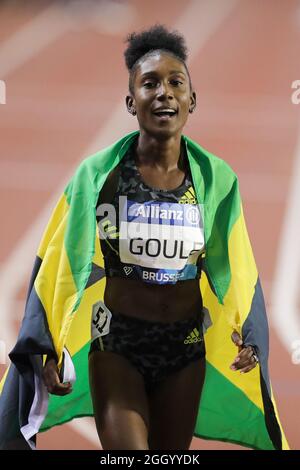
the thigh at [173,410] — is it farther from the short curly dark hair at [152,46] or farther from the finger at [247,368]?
the short curly dark hair at [152,46]

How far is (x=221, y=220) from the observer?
193 centimetres

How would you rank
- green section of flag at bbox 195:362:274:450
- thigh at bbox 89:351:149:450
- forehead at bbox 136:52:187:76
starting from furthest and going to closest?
green section of flag at bbox 195:362:274:450 → forehead at bbox 136:52:187:76 → thigh at bbox 89:351:149:450

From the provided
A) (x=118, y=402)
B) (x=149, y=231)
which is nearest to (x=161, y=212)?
(x=149, y=231)

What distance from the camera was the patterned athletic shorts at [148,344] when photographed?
1.81 m

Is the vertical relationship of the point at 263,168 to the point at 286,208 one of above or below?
above

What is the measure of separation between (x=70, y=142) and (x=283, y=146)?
0.81 metres

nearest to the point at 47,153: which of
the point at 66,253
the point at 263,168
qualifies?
the point at 66,253

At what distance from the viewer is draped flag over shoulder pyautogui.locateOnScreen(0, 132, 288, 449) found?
1.80 metres

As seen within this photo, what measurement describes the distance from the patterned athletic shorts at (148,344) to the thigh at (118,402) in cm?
3

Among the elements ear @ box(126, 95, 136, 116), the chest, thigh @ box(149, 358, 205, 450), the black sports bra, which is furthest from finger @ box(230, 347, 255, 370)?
ear @ box(126, 95, 136, 116)

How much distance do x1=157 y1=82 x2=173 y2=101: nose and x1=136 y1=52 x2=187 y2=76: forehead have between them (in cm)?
4

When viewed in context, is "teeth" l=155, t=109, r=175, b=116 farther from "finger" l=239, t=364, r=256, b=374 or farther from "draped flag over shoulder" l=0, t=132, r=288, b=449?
"finger" l=239, t=364, r=256, b=374
